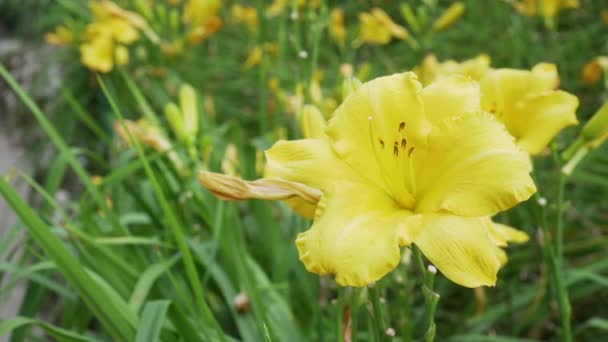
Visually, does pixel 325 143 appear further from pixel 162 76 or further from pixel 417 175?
pixel 162 76

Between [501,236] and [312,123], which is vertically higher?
[312,123]

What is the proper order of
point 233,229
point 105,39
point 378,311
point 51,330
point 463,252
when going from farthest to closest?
point 105,39 → point 233,229 → point 51,330 → point 378,311 → point 463,252

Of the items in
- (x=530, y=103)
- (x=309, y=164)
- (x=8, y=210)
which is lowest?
(x=8, y=210)

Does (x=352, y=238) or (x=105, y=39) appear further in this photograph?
(x=105, y=39)

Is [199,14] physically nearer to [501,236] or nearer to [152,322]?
[152,322]

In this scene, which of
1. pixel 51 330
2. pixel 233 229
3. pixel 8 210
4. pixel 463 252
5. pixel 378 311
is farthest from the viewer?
pixel 8 210

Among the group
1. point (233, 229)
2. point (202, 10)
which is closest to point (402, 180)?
point (233, 229)

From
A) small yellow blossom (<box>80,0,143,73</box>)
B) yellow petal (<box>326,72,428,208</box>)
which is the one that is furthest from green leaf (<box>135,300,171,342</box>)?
small yellow blossom (<box>80,0,143,73</box>)
